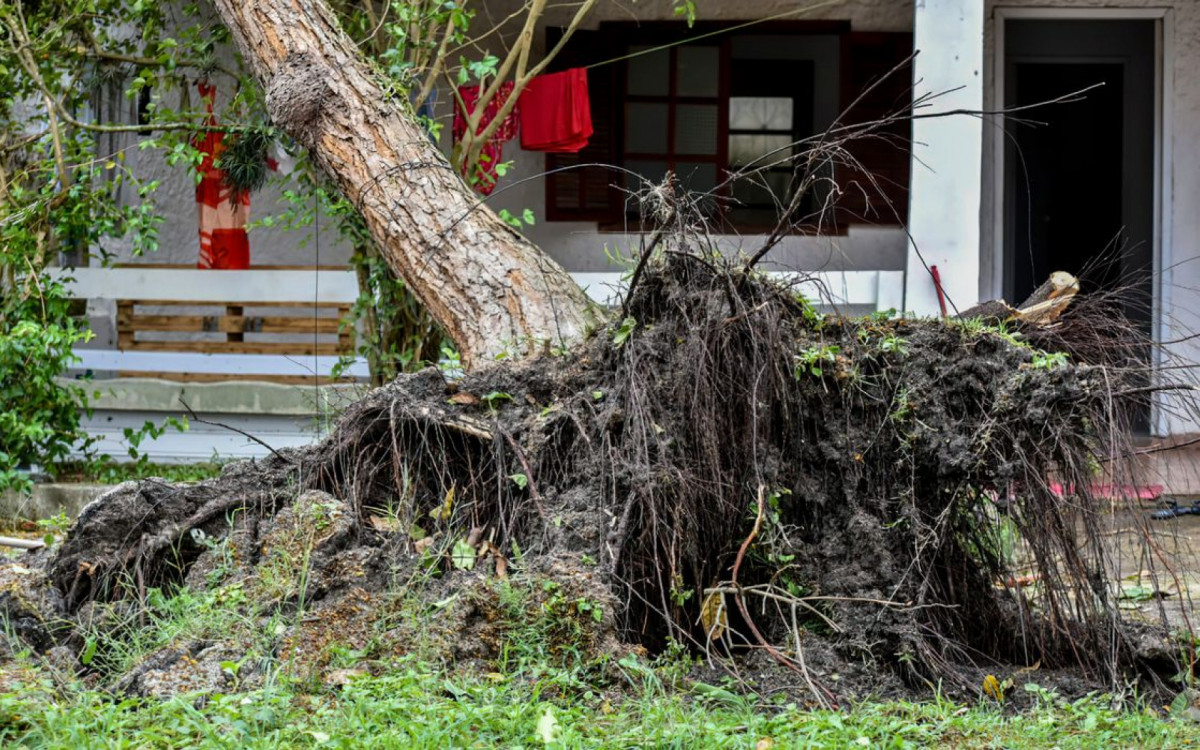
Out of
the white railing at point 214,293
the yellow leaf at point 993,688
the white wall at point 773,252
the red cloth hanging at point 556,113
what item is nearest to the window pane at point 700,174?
the white wall at point 773,252

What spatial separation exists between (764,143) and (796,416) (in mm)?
6340

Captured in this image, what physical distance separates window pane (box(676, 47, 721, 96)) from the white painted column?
2.84m

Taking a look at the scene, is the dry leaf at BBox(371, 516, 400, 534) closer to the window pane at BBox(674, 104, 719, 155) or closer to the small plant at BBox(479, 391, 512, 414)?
the small plant at BBox(479, 391, 512, 414)

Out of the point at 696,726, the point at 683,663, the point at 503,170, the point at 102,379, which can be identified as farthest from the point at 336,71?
the point at 102,379

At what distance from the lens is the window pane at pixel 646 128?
1003 cm

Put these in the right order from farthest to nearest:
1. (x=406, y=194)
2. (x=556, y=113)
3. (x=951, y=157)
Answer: (x=556, y=113), (x=951, y=157), (x=406, y=194)

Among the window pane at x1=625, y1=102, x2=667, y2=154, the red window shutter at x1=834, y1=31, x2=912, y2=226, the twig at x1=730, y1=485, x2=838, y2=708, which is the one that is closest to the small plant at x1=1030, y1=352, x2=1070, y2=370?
the twig at x1=730, y1=485, x2=838, y2=708

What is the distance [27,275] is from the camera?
7355 millimetres

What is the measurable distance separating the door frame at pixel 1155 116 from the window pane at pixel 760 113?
1.75 m

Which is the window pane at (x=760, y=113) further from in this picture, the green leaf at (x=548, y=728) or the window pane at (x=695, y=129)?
the green leaf at (x=548, y=728)

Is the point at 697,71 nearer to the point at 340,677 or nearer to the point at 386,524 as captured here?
the point at 386,524

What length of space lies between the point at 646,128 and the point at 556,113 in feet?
5.21

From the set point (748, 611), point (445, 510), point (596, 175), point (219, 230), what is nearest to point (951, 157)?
point (596, 175)

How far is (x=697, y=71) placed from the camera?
32.8ft
